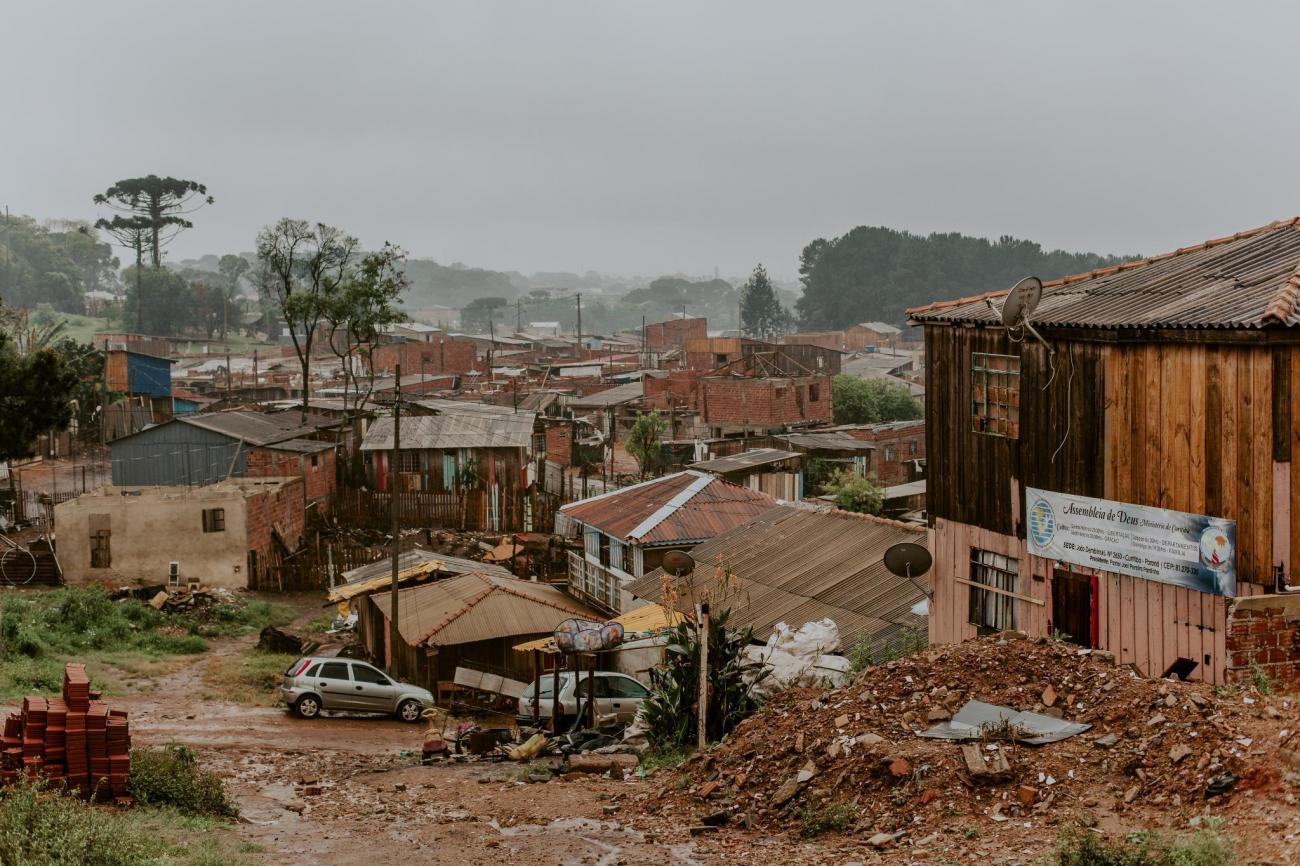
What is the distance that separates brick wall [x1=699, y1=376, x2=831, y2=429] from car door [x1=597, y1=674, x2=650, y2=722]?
110 feet

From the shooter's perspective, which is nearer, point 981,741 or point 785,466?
point 981,741

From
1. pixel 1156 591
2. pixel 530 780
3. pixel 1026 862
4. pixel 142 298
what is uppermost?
pixel 142 298

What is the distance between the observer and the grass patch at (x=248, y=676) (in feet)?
70.6

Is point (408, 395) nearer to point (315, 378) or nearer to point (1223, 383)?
point (315, 378)

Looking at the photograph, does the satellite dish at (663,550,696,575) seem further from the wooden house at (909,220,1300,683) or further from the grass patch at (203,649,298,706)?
the grass patch at (203,649,298,706)

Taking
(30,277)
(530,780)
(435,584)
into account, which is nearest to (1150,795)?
(530,780)

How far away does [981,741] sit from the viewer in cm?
1041

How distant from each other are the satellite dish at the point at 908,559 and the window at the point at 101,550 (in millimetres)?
21256

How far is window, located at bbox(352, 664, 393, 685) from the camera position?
20.8 m

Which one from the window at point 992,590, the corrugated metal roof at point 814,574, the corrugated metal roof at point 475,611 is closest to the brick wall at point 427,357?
the corrugated metal roof at point 475,611

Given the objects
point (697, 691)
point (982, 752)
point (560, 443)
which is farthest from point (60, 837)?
point (560, 443)

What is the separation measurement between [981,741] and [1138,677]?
188 centimetres

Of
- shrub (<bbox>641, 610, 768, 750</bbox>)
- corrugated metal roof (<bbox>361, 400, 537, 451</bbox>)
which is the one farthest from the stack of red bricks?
corrugated metal roof (<bbox>361, 400, 537, 451</bbox>)

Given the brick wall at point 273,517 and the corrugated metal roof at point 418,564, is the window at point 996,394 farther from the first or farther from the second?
the brick wall at point 273,517
